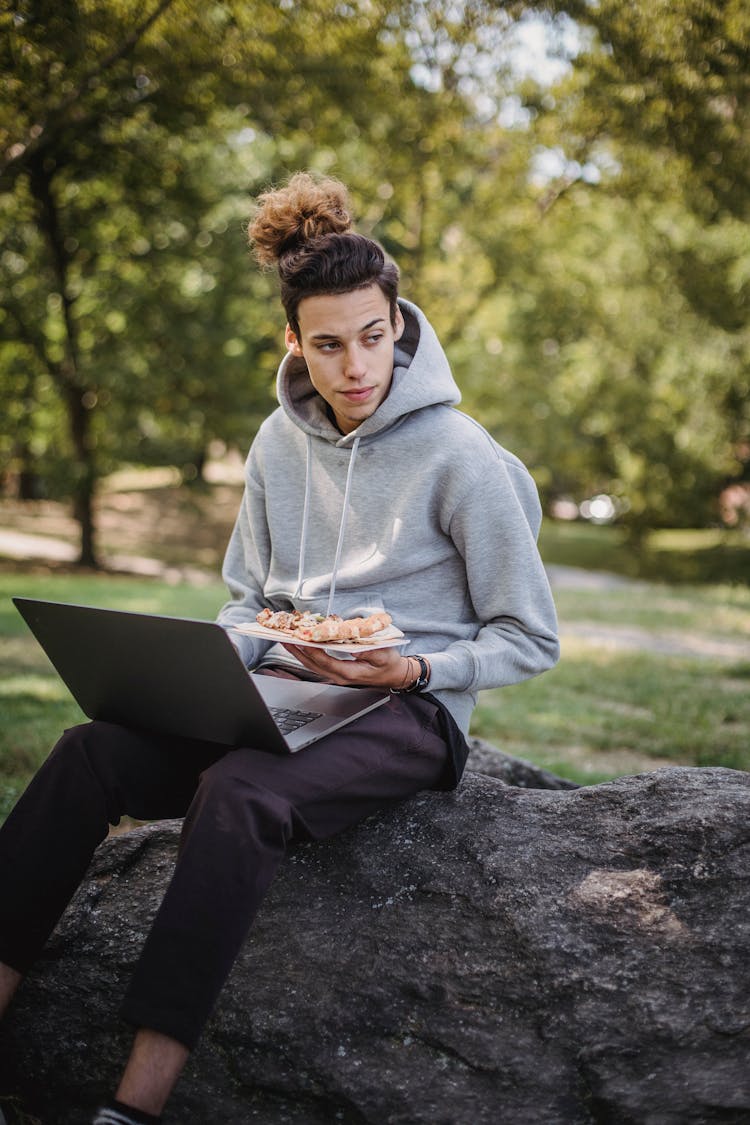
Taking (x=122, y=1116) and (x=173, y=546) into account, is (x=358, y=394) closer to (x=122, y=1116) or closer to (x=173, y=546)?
(x=122, y=1116)

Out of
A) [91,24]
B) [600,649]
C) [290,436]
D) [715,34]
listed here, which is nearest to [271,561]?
[290,436]

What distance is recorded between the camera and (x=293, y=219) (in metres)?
2.88

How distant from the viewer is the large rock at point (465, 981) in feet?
7.30

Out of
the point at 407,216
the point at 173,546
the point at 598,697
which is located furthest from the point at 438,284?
the point at 598,697

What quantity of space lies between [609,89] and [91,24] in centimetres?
458

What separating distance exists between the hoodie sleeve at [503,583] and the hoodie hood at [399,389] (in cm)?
29

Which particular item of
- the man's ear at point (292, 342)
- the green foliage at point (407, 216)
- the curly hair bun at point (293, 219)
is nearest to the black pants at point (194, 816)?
the man's ear at point (292, 342)

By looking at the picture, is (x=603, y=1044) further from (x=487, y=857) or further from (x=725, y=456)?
(x=725, y=456)

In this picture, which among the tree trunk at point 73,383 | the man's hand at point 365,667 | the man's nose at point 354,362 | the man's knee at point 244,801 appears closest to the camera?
the man's knee at point 244,801

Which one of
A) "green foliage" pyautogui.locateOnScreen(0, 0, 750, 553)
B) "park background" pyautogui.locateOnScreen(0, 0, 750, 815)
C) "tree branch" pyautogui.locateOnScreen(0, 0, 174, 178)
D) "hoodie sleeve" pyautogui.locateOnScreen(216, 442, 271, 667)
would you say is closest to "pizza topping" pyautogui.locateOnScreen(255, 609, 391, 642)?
"hoodie sleeve" pyautogui.locateOnScreen(216, 442, 271, 667)

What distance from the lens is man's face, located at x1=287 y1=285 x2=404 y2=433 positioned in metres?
2.80

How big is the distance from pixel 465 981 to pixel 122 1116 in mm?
778

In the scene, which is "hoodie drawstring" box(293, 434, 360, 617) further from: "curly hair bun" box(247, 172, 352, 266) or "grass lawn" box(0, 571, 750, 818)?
"grass lawn" box(0, 571, 750, 818)

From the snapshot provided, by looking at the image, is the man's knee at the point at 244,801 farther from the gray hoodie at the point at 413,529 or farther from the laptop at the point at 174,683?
the gray hoodie at the point at 413,529
